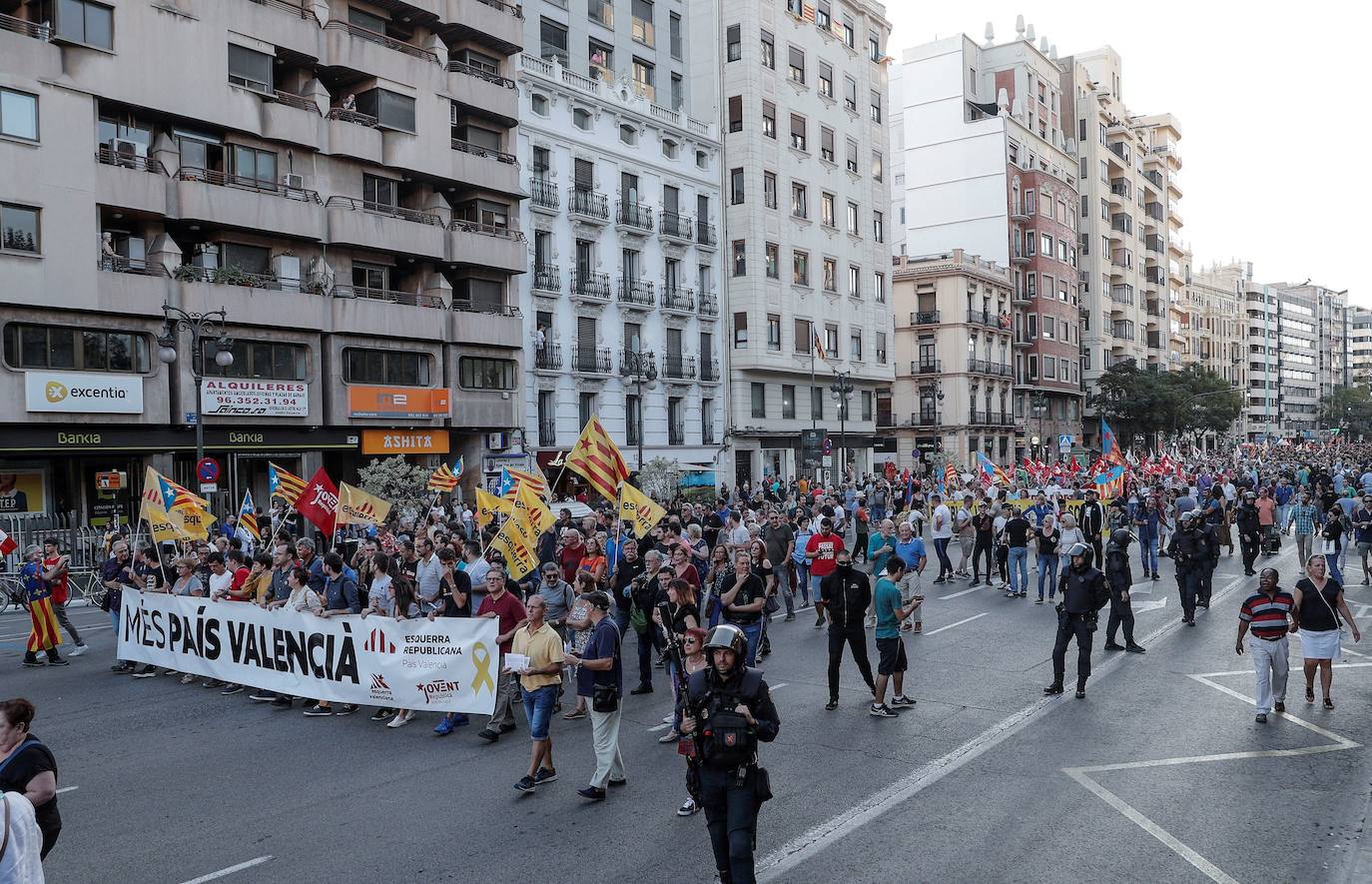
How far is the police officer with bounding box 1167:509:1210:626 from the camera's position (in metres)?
16.8

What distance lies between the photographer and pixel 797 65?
52.8m

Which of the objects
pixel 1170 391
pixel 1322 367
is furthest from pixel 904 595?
pixel 1322 367

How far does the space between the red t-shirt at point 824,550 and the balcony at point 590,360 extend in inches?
1018

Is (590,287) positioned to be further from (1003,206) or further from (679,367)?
(1003,206)

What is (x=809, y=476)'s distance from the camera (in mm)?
48344

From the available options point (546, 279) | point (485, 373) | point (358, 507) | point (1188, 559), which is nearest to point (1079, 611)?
point (1188, 559)

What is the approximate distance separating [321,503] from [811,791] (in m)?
11.9

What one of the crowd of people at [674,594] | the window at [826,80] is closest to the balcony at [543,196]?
the window at [826,80]

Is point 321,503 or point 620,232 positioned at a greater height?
point 620,232

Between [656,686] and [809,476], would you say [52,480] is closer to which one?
[656,686]

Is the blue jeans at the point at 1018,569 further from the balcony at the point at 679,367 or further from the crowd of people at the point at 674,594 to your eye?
the balcony at the point at 679,367

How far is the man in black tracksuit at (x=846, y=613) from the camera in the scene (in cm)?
1137

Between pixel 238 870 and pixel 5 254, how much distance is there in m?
25.6

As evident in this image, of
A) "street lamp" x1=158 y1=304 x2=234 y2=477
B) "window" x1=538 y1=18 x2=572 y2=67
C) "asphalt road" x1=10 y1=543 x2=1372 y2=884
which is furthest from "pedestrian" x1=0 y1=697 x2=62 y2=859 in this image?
"window" x1=538 y1=18 x2=572 y2=67
